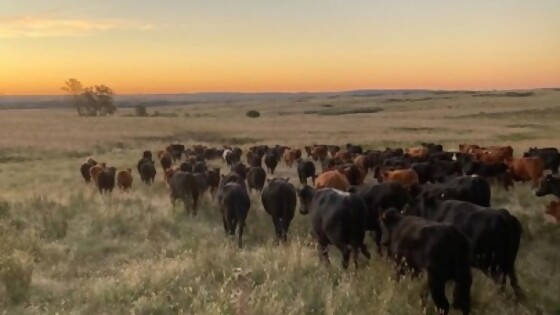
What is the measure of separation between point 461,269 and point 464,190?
18.8 feet

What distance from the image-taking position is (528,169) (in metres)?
19.7

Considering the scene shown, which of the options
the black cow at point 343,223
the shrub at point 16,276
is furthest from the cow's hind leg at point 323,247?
the shrub at point 16,276

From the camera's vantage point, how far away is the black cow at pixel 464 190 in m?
12.5

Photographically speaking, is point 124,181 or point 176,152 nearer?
point 124,181

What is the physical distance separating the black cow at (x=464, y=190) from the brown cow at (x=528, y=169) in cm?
687

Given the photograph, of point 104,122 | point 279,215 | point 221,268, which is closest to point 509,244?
point 221,268

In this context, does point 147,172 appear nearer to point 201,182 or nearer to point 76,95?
point 201,182

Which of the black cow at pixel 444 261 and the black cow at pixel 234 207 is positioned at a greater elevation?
the black cow at pixel 444 261

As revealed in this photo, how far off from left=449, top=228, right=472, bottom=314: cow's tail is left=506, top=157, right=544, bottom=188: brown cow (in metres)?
13.0

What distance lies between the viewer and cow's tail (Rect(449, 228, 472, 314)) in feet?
24.2

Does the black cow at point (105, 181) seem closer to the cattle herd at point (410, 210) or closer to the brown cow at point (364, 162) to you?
the cattle herd at point (410, 210)

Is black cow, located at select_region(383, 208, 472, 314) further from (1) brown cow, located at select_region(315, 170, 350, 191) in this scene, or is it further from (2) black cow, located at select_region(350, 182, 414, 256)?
(1) brown cow, located at select_region(315, 170, 350, 191)

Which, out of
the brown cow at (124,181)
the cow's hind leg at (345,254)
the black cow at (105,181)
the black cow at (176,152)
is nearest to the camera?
the cow's hind leg at (345,254)

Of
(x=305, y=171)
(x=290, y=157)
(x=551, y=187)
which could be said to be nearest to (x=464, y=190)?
(x=551, y=187)
